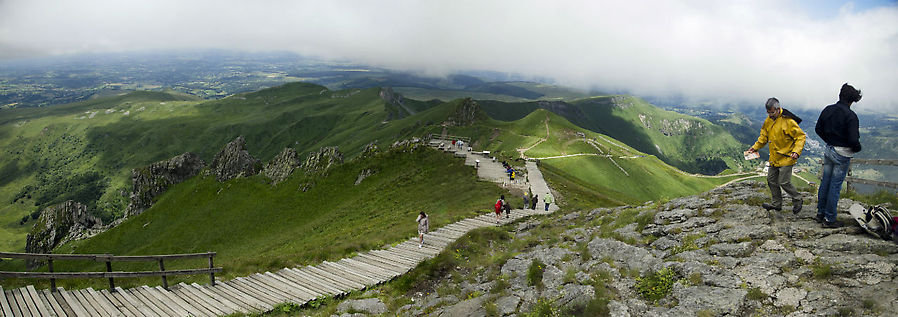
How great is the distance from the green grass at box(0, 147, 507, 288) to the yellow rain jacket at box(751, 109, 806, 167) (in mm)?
19612

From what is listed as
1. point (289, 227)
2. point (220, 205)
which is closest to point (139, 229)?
point (220, 205)

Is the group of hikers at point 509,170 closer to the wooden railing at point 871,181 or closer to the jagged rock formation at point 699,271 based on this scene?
the jagged rock formation at point 699,271

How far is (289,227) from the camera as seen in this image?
5794 cm

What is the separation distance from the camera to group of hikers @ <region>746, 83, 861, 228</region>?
11930 millimetres

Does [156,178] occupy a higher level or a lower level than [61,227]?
higher

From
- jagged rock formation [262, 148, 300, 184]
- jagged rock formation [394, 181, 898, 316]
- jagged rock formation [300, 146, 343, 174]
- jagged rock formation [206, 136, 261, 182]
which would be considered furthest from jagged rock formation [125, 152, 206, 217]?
jagged rock formation [394, 181, 898, 316]

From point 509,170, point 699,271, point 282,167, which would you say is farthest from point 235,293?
point 282,167

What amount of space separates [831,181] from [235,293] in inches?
908

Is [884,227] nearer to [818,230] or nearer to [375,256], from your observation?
[818,230]

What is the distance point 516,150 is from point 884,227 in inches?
4905

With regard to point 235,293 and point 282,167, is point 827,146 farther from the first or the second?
point 282,167

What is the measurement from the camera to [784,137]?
44.8 feet

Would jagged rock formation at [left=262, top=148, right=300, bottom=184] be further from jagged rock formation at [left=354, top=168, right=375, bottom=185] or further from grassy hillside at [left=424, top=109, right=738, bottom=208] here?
grassy hillside at [left=424, top=109, right=738, bottom=208]

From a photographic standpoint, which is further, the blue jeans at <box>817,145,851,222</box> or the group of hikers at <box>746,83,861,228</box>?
the blue jeans at <box>817,145,851,222</box>
